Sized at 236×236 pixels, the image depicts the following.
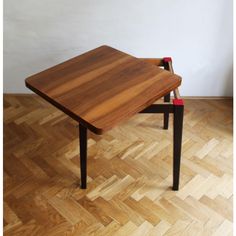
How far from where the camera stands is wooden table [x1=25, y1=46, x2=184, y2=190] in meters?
1.22

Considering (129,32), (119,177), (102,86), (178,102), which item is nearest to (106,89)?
(102,86)

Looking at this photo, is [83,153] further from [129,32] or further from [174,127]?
[129,32]

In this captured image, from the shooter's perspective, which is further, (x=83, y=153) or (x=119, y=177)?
(x=119, y=177)

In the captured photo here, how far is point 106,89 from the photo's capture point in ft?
4.40

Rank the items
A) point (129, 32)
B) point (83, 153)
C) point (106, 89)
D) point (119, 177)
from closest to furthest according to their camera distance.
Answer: point (106, 89) → point (83, 153) → point (119, 177) → point (129, 32)

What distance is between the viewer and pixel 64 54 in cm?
204

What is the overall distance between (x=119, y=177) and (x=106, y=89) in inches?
20.9

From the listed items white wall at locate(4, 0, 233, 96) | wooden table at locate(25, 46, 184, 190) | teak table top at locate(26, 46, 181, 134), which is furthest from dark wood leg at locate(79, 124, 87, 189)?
white wall at locate(4, 0, 233, 96)

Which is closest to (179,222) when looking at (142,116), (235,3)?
(142,116)

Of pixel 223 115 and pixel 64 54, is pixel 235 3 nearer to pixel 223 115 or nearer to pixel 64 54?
pixel 223 115

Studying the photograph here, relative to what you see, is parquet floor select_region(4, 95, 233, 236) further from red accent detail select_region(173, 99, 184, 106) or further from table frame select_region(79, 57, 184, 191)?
red accent detail select_region(173, 99, 184, 106)

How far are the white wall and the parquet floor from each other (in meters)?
0.26

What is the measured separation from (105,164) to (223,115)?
31.4 inches

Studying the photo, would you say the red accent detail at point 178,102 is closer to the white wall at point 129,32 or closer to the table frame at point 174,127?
the table frame at point 174,127
